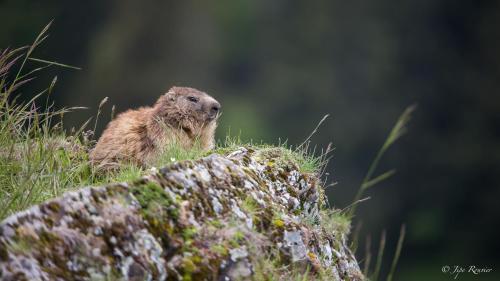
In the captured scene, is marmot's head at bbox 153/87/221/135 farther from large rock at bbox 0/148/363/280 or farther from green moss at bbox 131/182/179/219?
green moss at bbox 131/182/179/219

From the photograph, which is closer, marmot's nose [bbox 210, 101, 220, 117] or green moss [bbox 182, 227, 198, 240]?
green moss [bbox 182, 227, 198, 240]

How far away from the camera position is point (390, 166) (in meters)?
31.6

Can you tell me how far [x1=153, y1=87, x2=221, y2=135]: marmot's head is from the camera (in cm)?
711

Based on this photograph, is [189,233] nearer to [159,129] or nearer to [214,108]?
[159,129]

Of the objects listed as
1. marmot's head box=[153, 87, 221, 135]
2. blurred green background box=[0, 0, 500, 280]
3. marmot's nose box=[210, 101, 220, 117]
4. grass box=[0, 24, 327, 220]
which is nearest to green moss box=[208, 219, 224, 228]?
grass box=[0, 24, 327, 220]

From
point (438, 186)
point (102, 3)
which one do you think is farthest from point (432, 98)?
point (102, 3)

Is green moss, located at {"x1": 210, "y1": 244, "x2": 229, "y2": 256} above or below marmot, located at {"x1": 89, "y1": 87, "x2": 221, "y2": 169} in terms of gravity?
above

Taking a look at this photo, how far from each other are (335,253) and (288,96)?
30706 mm

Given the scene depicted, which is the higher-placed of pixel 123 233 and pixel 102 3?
pixel 123 233

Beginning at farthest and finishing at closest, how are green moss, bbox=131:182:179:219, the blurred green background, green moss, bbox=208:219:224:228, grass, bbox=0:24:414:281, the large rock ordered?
the blurred green background
grass, bbox=0:24:414:281
green moss, bbox=208:219:224:228
green moss, bbox=131:182:179:219
the large rock

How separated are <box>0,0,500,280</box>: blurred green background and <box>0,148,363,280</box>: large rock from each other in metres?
22.7

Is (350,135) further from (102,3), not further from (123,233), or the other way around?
(123,233)

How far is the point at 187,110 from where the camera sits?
720 centimetres

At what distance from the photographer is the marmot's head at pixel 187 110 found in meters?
7.11
